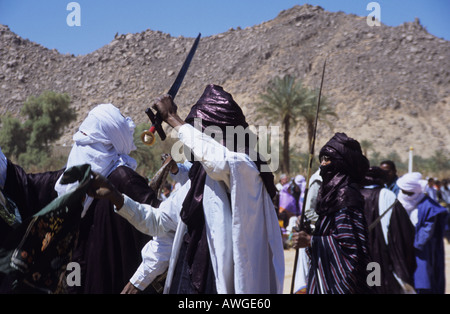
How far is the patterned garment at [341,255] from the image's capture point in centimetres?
334

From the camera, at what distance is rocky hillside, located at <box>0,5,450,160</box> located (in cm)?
6175

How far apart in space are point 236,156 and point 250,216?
0.90 feet

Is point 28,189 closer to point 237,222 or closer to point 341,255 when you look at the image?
point 237,222

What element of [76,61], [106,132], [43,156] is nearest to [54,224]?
[106,132]

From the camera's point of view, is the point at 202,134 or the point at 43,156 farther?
the point at 43,156

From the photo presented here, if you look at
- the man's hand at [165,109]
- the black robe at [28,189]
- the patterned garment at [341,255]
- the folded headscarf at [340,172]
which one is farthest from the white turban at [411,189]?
the man's hand at [165,109]

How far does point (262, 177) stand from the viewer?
2.51 metres

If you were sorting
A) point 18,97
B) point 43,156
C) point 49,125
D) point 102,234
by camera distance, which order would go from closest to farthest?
point 102,234, point 43,156, point 49,125, point 18,97

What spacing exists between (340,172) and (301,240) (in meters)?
0.60

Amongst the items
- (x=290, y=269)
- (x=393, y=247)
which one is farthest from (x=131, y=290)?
(x=290, y=269)

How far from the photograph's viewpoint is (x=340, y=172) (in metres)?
3.76

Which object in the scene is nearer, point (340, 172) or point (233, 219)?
point (233, 219)

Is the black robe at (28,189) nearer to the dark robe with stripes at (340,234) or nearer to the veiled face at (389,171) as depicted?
the dark robe with stripes at (340,234)
